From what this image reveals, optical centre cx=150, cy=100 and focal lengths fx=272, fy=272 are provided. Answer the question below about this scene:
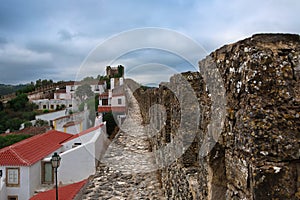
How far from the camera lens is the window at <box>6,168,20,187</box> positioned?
438 inches

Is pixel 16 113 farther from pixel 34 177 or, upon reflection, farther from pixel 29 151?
pixel 34 177

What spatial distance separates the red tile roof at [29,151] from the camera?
36.7ft

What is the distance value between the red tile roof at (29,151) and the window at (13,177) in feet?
0.88

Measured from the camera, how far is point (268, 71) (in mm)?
1171

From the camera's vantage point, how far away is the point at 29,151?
40.0 ft

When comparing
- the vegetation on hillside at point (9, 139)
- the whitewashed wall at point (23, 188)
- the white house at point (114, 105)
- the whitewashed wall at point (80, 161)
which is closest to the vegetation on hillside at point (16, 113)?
the vegetation on hillside at point (9, 139)

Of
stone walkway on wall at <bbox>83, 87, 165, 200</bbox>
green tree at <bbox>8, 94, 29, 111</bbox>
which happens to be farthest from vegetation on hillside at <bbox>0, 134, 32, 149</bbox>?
green tree at <bbox>8, 94, 29, 111</bbox>

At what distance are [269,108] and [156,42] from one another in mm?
5418

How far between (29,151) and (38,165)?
1.00 metres

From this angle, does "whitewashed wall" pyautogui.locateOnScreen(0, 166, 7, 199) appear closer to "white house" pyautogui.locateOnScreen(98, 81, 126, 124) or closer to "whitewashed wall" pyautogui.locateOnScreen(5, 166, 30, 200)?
"whitewashed wall" pyautogui.locateOnScreen(5, 166, 30, 200)

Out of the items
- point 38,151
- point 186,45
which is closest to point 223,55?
point 186,45

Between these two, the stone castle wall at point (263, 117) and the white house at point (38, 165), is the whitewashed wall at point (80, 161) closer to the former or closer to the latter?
the white house at point (38, 165)

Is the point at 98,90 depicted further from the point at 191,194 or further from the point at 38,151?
the point at 191,194

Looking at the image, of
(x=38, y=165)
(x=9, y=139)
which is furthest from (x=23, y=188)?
(x=9, y=139)
